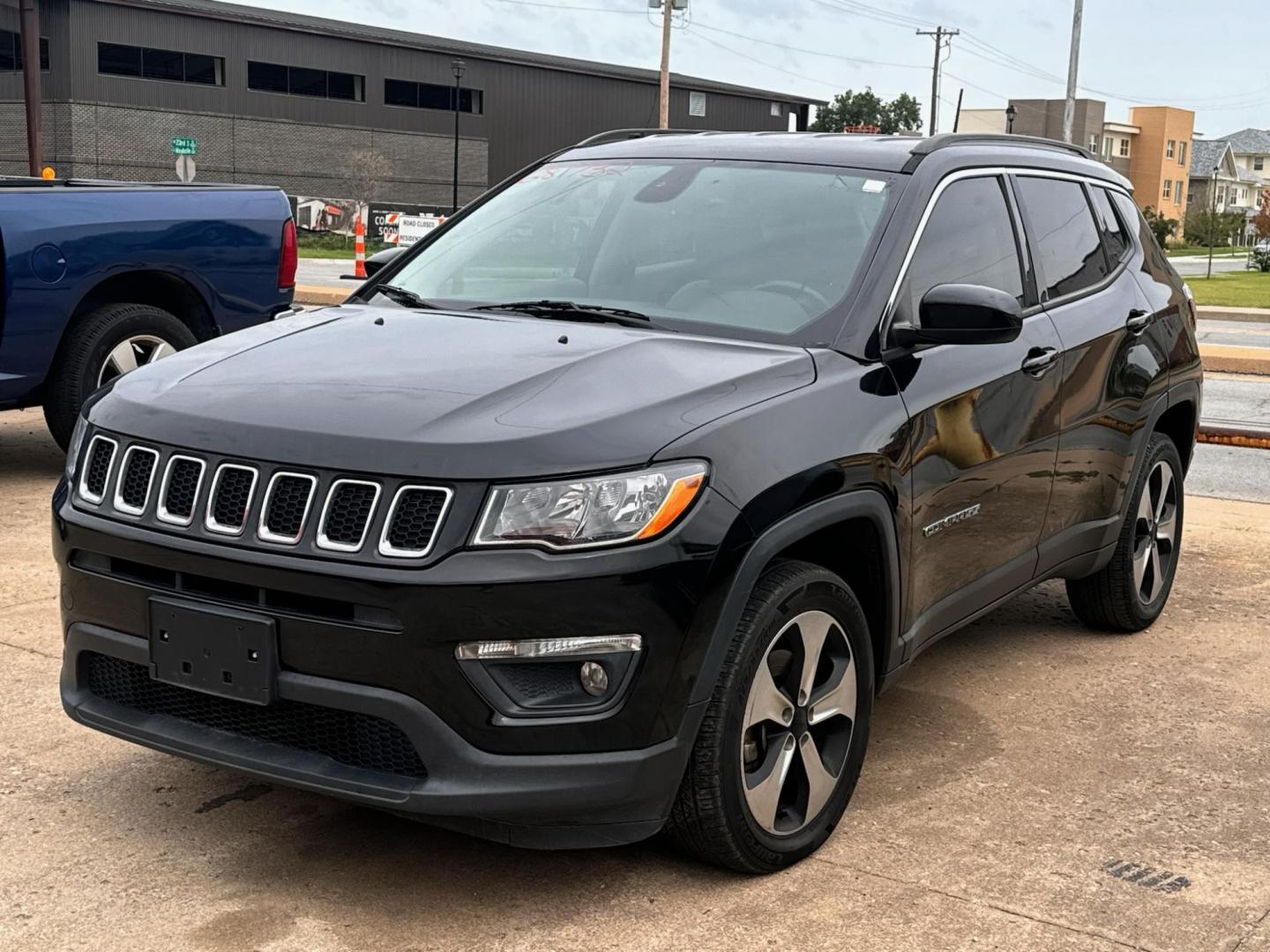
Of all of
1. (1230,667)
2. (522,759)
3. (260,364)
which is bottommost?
(1230,667)

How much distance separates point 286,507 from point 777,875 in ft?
4.59

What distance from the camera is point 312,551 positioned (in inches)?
120

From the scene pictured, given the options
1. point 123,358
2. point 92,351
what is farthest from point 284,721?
point 123,358

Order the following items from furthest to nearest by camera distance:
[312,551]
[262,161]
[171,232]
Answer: [262,161]
[171,232]
[312,551]

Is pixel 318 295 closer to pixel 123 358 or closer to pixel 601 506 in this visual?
pixel 123 358

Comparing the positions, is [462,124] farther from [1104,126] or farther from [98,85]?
[1104,126]

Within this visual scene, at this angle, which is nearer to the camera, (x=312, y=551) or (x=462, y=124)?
(x=312, y=551)

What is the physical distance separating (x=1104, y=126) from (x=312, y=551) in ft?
356

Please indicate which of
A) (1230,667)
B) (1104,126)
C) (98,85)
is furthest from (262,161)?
(1104,126)

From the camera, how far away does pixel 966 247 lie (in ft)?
14.7

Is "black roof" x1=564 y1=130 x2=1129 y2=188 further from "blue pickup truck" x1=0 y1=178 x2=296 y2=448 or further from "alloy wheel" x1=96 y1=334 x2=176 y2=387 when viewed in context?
"alloy wheel" x1=96 y1=334 x2=176 y2=387

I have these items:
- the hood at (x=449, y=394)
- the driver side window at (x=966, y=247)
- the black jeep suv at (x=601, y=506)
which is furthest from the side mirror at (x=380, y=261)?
the driver side window at (x=966, y=247)

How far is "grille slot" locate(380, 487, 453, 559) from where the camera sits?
301 centimetres

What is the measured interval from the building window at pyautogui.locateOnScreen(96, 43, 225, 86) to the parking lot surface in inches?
2023
